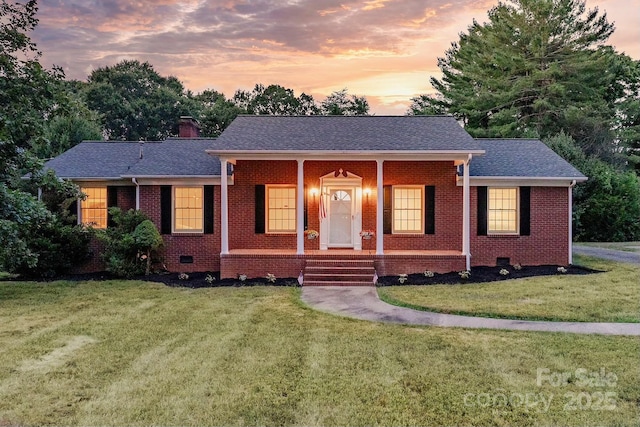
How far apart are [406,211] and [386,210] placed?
0.69m

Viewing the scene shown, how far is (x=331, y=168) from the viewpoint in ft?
44.4

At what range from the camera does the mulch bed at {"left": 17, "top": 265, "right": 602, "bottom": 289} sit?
1120cm

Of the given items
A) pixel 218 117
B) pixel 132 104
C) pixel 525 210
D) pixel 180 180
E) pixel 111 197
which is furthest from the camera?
pixel 132 104

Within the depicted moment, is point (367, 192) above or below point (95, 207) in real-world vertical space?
above

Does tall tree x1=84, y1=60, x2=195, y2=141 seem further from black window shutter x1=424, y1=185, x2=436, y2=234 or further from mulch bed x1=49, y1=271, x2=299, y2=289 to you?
black window shutter x1=424, y1=185, x2=436, y2=234

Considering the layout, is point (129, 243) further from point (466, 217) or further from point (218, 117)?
point (218, 117)

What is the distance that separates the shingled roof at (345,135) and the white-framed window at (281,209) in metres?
1.66

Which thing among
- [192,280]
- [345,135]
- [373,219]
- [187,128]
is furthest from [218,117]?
[192,280]

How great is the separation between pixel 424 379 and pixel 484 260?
9.22 m

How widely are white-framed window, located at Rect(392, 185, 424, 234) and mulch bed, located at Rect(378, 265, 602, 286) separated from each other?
2076mm

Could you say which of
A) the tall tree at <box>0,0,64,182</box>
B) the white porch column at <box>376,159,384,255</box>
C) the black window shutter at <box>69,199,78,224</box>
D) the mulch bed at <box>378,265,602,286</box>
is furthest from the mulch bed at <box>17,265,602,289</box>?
the tall tree at <box>0,0,64,182</box>

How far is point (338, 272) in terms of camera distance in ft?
37.9

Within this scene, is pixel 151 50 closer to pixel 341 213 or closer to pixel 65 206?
pixel 65 206

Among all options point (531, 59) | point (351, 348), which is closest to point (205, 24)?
point (351, 348)
